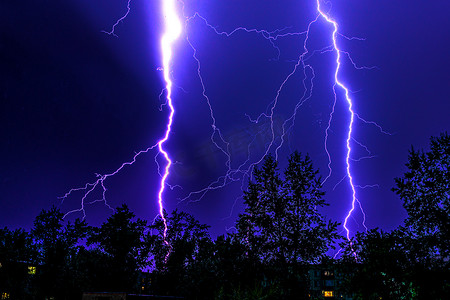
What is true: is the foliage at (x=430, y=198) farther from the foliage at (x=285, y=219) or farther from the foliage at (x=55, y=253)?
the foliage at (x=55, y=253)

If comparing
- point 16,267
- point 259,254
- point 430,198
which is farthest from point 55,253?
point 430,198

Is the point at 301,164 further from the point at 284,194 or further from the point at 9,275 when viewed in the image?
the point at 9,275

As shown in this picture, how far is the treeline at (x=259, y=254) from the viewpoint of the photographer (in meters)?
11.0

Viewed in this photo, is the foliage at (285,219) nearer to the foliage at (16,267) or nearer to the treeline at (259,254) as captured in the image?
the treeline at (259,254)

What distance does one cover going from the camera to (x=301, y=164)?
18.5 m

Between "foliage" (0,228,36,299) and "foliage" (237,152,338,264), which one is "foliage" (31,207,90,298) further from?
"foliage" (237,152,338,264)

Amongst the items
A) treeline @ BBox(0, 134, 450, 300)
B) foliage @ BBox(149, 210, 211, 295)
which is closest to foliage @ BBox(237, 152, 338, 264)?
treeline @ BBox(0, 134, 450, 300)

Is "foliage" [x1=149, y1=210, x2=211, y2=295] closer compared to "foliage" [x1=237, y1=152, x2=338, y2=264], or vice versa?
"foliage" [x1=237, y1=152, x2=338, y2=264]

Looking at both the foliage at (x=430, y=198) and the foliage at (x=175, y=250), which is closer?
the foliage at (x=430, y=198)

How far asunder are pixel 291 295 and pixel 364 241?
16.0 feet

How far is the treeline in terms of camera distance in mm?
11016

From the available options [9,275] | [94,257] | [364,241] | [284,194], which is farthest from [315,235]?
[9,275]

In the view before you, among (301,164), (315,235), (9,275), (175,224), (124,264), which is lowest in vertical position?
(9,275)

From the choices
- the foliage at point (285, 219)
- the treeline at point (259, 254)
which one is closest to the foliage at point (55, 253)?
the treeline at point (259, 254)
